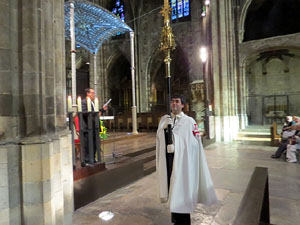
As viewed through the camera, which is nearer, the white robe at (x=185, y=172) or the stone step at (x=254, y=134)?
the white robe at (x=185, y=172)

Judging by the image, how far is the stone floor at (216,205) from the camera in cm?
290

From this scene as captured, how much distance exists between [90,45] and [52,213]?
34.7 feet

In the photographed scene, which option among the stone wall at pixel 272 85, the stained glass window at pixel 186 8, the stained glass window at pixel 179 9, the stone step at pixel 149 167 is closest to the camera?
the stone step at pixel 149 167

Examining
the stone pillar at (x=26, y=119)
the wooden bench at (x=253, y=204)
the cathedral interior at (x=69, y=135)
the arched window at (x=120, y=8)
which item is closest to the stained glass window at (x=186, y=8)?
the cathedral interior at (x=69, y=135)

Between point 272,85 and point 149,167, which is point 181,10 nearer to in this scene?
point 272,85

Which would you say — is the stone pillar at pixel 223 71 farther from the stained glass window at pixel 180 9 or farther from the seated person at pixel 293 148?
the stained glass window at pixel 180 9

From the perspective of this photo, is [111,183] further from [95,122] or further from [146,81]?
[146,81]

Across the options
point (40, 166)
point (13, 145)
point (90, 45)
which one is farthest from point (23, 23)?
point (90, 45)

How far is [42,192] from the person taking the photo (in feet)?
7.12

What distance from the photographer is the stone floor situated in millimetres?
2900

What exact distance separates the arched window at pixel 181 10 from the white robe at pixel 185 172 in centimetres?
1735

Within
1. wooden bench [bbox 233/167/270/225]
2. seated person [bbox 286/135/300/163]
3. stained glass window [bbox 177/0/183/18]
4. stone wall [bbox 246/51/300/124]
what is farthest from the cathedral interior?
stained glass window [bbox 177/0/183/18]

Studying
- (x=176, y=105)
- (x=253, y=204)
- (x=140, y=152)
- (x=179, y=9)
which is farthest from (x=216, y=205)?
(x=179, y=9)

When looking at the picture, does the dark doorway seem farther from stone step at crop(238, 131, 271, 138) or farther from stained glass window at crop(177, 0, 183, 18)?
stone step at crop(238, 131, 271, 138)
